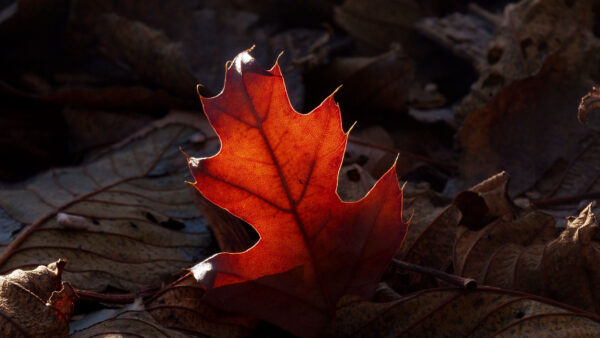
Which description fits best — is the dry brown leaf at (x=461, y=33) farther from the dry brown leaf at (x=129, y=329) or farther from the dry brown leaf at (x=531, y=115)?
the dry brown leaf at (x=129, y=329)

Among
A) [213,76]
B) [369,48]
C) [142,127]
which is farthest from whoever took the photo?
[369,48]

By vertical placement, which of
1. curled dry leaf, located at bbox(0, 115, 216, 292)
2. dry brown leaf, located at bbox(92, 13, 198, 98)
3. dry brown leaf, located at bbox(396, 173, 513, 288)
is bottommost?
curled dry leaf, located at bbox(0, 115, 216, 292)

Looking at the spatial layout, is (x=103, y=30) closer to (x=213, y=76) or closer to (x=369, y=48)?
(x=213, y=76)

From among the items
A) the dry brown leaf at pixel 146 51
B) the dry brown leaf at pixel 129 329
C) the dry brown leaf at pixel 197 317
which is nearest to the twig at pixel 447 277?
the dry brown leaf at pixel 197 317

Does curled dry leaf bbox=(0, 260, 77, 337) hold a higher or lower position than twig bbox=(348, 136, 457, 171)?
higher

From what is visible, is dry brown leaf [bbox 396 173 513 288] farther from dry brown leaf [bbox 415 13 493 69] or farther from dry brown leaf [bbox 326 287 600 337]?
dry brown leaf [bbox 415 13 493 69]

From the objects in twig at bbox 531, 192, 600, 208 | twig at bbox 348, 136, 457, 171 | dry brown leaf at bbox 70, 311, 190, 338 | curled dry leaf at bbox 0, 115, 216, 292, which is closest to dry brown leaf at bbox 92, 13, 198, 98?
curled dry leaf at bbox 0, 115, 216, 292

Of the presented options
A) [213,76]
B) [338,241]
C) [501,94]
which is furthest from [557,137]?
[213,76]
